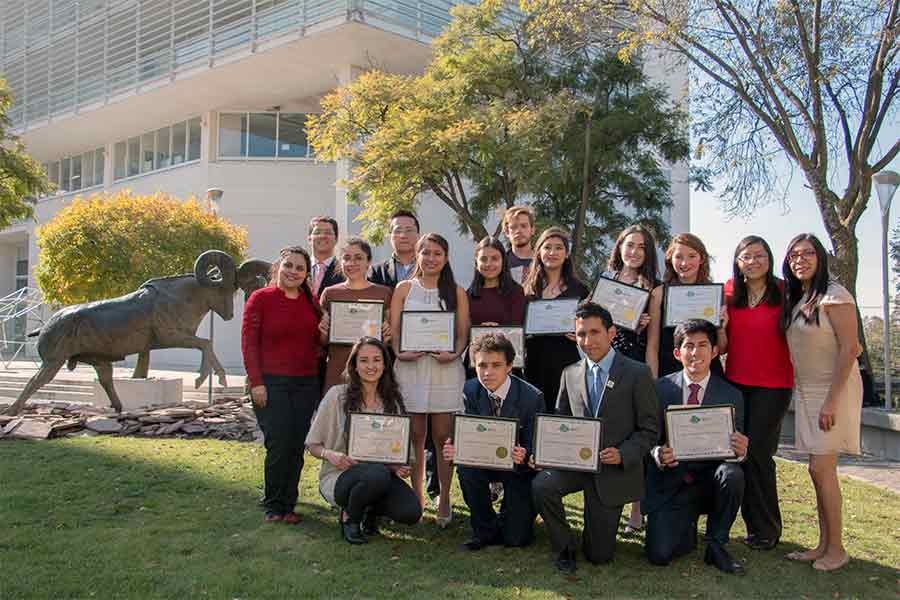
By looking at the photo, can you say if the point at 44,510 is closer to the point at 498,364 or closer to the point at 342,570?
the point at 342,570

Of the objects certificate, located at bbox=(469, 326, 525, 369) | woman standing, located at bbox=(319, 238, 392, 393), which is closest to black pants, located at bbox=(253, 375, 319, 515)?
woman standing, located at bbox=(319, 238, 392, 393)

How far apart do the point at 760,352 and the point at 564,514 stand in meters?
1.71

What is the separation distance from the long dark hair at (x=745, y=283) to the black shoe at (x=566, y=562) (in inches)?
79.4

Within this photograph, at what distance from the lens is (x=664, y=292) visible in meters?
5.24

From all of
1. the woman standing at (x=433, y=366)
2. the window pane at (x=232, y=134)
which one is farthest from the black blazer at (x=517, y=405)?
the window pane at (x=232, y=134)

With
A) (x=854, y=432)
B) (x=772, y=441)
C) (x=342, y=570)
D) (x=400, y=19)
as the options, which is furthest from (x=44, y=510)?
(x=400, y=19)

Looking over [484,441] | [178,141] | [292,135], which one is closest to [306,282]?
[484,441]

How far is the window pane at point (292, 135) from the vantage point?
26.8m

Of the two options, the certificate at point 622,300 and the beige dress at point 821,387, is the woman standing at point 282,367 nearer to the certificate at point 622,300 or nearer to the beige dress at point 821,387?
the certificate at point 622,300

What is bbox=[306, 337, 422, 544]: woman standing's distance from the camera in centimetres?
480

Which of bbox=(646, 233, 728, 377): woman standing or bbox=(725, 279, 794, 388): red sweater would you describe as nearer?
bbox=(725, 279, 794, 388): red sweater

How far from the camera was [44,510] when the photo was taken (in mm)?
5645

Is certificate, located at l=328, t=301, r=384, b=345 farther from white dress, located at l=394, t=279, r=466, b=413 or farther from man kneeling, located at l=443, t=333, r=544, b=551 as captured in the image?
man kneeling, located at l=443, t=333, r=544, b=551

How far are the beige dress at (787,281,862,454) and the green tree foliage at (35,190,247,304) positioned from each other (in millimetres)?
17556
